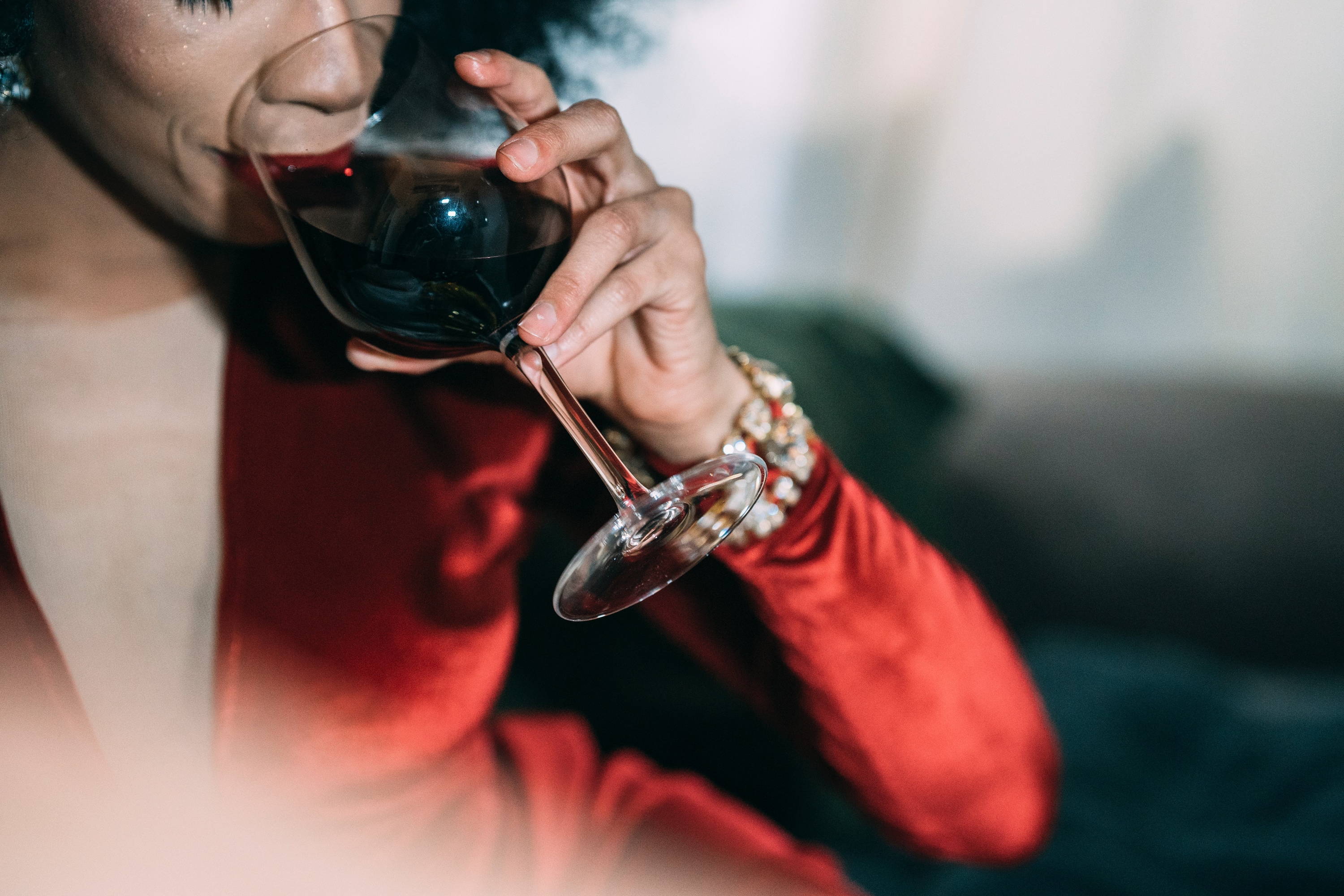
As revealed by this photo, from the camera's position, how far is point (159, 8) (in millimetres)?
344

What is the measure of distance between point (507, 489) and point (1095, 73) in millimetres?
1342

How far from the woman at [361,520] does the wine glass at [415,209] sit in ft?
0.04

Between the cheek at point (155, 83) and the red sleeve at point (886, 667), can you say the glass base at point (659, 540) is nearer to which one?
the red sleeve at point (886, 667)

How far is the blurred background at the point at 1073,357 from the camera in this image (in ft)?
3.11

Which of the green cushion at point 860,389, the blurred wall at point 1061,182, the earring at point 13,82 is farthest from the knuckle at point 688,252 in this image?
the blurred wall at point 1061,182

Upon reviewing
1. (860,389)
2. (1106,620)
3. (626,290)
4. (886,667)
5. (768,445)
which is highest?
(626,290)

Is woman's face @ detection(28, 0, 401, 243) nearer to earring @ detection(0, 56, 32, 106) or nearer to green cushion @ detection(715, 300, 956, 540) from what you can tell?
earring @ detection(0, 56, 32, 106)

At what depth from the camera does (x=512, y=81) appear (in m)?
Result: 0.38

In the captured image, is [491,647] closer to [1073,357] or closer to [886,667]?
[886,667]

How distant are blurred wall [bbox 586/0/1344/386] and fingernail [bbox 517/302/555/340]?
0.89 meters

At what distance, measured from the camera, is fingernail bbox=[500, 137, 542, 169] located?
33 centimetres

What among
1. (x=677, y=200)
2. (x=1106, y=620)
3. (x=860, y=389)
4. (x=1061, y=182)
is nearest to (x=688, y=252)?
(x=677, y=200)

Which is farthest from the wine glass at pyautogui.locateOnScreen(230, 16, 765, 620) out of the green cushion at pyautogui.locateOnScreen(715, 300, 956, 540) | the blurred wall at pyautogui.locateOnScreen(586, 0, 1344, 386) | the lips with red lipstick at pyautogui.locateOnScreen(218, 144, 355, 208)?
the blurred wall at pyautogui.locateOnScreen(586, 0, 1344, 386)

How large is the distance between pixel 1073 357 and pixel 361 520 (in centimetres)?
149
